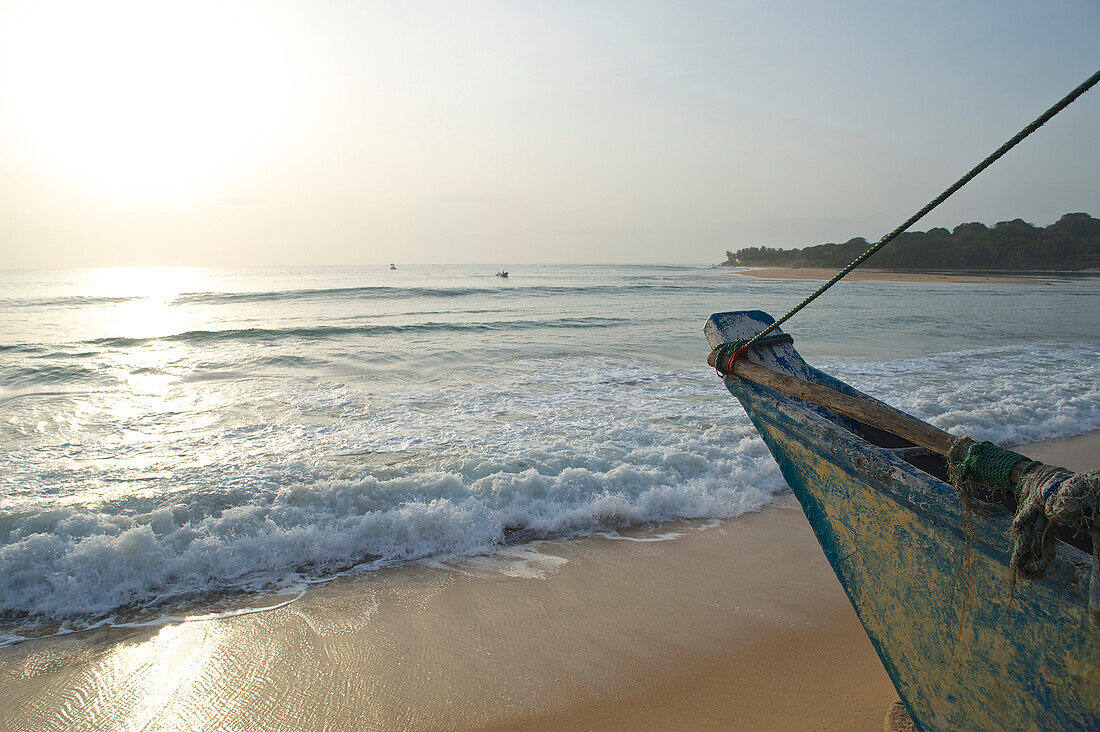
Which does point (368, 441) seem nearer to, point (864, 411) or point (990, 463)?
point (864, 411)

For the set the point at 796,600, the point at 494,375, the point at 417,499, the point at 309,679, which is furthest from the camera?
the point at 494,375

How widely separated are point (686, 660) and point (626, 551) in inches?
45.0

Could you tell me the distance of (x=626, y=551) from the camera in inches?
156

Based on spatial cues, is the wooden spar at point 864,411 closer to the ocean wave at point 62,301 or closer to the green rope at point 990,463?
the green rope at point 990,463

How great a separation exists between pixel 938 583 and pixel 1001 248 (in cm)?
6799

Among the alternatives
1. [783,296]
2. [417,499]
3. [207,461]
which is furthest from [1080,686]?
[783,296]

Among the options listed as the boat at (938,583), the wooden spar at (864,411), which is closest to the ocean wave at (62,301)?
the wooden spar at (864,411)

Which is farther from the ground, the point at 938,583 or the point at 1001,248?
the point at 1001,248

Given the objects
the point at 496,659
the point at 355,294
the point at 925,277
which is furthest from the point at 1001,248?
the point at 496,659

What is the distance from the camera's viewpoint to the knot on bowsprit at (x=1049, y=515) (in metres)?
1.13

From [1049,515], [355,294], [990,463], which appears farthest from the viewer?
[355,294]

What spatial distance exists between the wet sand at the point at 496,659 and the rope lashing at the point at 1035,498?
1.47 meters

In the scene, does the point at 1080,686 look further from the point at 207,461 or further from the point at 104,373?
the point at 104,373

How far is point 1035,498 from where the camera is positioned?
49.0 inches
